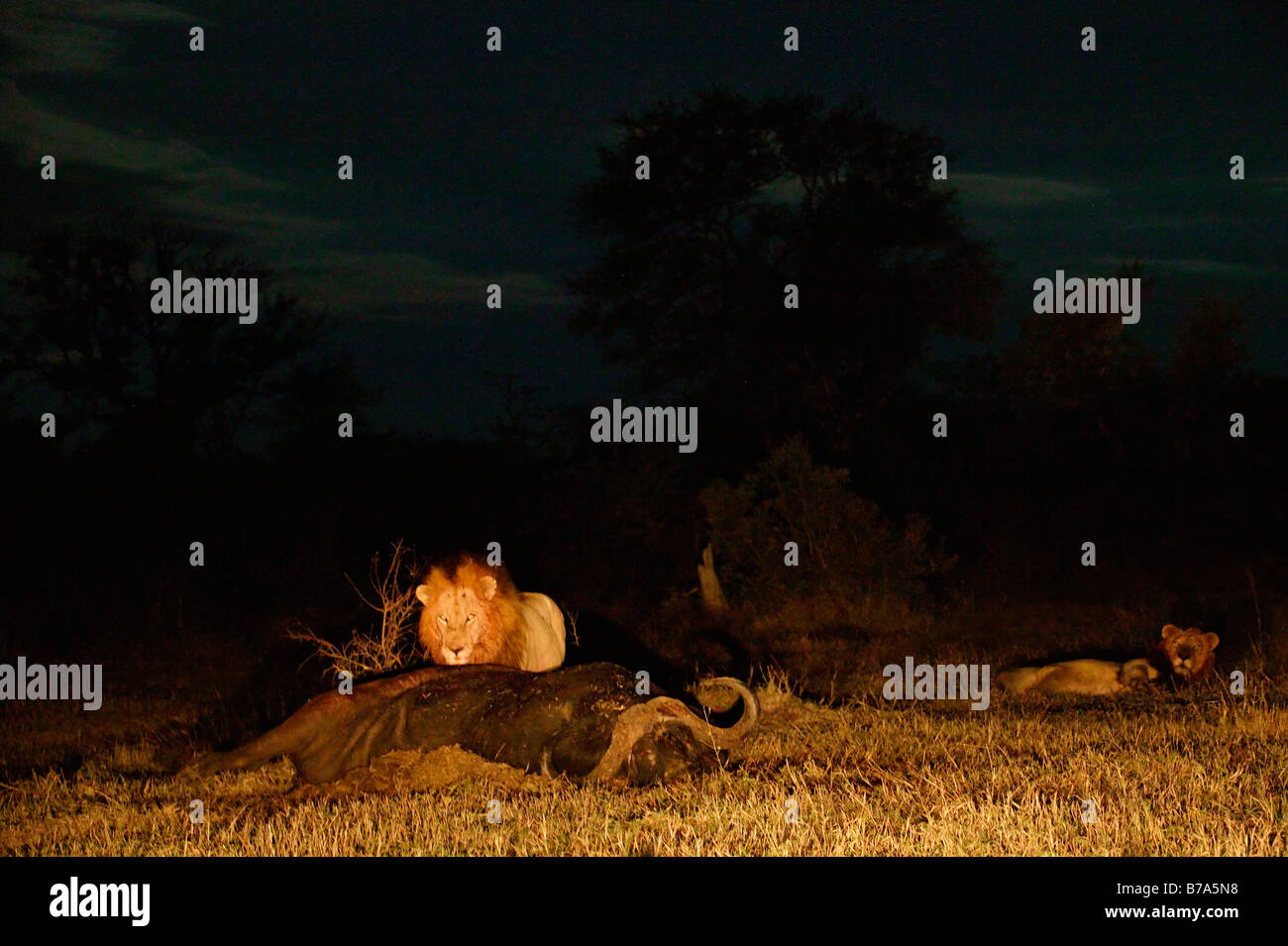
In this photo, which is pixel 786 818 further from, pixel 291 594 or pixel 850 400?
pixel 850 400

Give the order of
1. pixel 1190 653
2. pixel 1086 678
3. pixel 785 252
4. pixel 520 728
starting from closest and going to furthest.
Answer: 1. pixel 520 728
2. pixel 1086 678
3. pixel 1190 653
4. pixel 785 252

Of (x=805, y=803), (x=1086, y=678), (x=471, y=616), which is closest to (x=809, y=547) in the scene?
(x=1086, y=678)

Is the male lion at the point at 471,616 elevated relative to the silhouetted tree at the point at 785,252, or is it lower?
lower

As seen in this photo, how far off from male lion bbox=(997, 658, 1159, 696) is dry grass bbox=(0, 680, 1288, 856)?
53.6 inches

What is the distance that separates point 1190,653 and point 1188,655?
0.02 meters

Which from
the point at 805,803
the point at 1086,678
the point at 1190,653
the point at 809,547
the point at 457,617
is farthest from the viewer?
the point at 809,547

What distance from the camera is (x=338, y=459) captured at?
21.9 meters

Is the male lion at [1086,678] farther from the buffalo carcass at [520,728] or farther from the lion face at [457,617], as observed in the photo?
the lion face at [457,617]

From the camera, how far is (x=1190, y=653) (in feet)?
31.2

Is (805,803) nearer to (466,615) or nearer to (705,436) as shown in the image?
(466,615)

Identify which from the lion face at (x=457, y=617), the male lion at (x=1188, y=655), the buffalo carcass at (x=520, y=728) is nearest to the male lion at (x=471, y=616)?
the lion face at (x=457, y=617)

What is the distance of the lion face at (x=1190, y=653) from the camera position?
31.0 feet

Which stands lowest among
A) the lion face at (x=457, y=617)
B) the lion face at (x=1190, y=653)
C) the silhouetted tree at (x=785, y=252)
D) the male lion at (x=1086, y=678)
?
the male lion at (x=1086, y=678)

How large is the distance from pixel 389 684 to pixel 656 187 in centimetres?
1910
